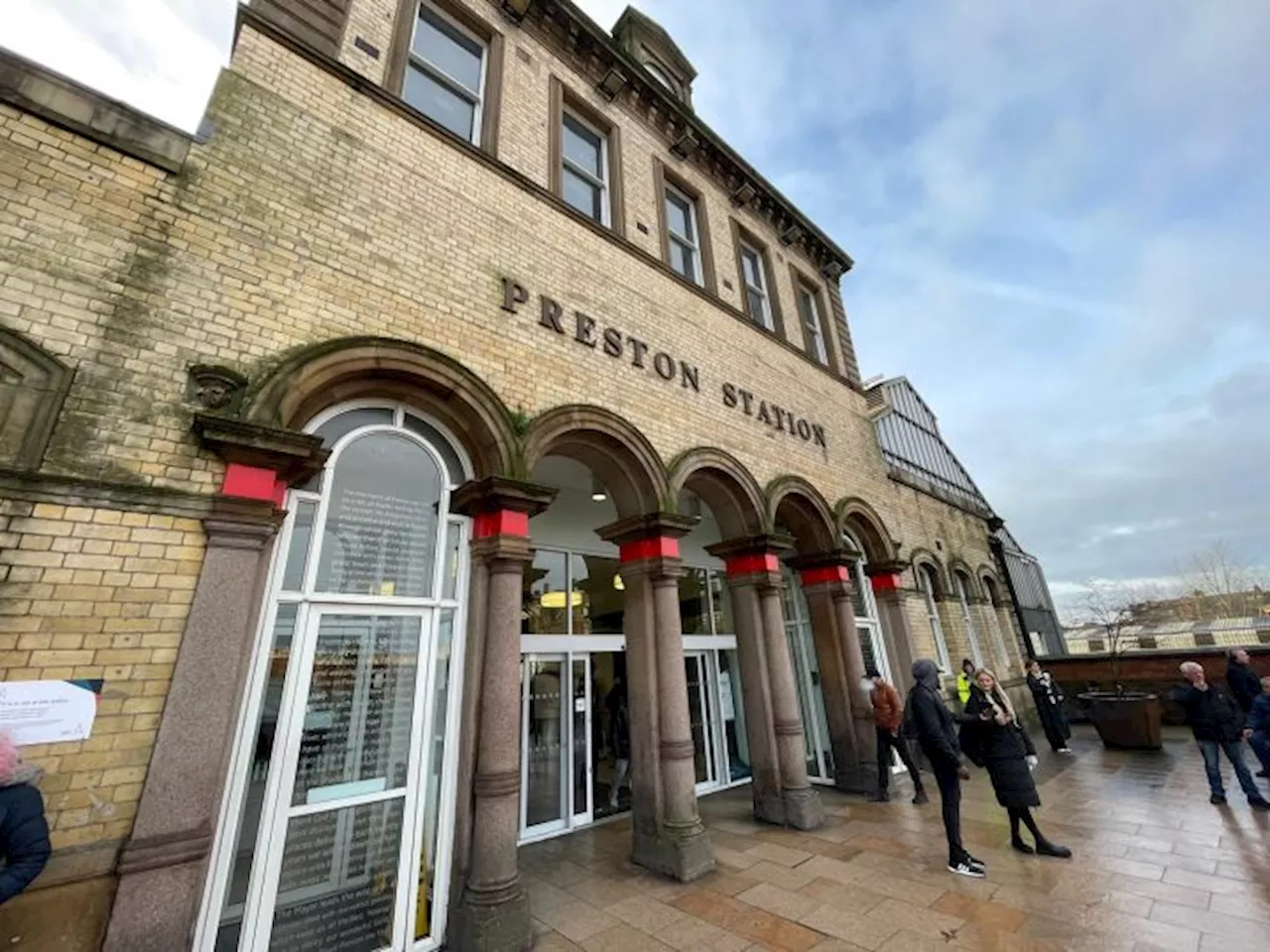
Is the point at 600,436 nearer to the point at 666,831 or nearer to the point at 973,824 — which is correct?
the point at 666,831

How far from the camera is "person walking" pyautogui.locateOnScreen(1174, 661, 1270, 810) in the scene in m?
6.62

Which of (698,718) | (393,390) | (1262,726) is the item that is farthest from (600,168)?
(1262,726)

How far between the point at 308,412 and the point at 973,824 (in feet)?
27.4

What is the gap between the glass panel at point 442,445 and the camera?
4930 mm

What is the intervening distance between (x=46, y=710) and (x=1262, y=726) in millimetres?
12267

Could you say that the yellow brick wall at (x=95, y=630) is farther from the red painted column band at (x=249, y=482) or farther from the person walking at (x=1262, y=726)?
the person walking at (x=1262, y=726)

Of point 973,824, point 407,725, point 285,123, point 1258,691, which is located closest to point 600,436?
point 407,725

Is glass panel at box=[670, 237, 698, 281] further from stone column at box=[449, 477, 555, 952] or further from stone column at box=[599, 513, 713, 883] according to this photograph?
stone column at box=[449, 477, 555, 952]

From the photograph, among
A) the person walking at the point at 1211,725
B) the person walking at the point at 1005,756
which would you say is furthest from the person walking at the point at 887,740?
the person walking at the point at 1211,725

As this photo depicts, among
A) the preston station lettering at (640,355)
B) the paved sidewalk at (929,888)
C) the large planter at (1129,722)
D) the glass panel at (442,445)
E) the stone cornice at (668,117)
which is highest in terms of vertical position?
the stone cornice at (668,117)

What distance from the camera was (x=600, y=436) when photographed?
19.8 ft

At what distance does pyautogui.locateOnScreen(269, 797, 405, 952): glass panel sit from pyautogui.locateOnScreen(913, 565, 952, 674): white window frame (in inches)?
409

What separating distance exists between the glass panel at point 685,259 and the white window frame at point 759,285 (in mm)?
1109

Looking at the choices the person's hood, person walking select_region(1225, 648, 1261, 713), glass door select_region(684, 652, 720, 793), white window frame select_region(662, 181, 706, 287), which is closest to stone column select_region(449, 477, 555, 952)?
the person's hood
